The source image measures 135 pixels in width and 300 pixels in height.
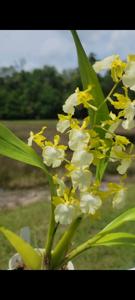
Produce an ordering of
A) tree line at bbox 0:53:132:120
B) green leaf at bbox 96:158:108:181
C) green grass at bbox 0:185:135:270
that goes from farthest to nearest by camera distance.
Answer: tree line at bbox 0:53:132:120 < green grass at bbox 0:185:135:270 < green leaf at bbox 96:158:108:181

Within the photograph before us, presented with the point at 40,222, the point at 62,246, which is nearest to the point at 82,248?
the point at 62,246

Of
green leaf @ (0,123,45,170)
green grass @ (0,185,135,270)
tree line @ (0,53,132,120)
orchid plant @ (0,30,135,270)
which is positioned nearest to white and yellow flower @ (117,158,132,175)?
orchid plant @ (0,30,135,270)

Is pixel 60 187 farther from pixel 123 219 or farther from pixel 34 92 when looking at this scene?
pixel 34 92

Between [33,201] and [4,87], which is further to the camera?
[4,87]

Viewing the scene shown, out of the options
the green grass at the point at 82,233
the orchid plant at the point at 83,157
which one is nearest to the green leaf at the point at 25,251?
the orchid plant at the point at 83,157

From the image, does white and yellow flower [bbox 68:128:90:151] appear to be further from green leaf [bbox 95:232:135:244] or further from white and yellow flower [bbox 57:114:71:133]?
green leaf [bbox 95:232:135:244]
